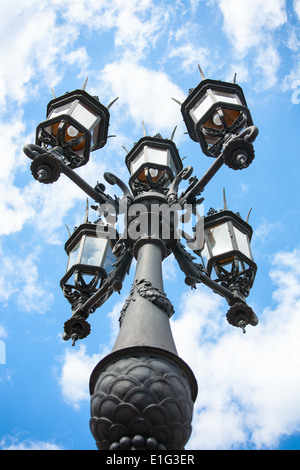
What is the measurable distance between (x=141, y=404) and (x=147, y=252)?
64.8 inches

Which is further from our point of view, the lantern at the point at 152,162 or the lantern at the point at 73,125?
the lantern at the point at 152,162

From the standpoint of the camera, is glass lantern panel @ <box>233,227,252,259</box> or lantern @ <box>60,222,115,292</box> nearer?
lantern @ <box>60,222,115,292</box>

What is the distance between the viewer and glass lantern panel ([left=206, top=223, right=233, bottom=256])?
199 inches

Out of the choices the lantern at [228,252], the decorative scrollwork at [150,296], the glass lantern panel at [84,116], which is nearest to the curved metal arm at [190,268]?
the lantern at [228,252]

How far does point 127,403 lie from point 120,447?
22 cm

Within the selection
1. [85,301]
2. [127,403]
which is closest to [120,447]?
[127,403]

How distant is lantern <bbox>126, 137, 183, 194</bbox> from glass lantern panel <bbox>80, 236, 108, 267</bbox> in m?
0.78

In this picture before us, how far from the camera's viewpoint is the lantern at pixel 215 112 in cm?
536

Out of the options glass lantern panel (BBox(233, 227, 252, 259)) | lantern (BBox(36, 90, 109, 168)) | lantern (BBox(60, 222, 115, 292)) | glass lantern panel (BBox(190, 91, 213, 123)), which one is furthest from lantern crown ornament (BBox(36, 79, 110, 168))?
glass lantern panel (BBox(233, 227, 252, 259))

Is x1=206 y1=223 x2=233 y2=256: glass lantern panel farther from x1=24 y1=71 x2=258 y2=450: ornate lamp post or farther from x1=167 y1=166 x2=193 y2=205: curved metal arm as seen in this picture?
x1=167 y1=166 x2=193 y2=205: curved metal arm

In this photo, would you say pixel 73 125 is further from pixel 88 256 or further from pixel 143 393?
pixel 143 393

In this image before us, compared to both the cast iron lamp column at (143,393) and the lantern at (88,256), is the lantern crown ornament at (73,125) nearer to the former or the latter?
the lantern at (88,256)

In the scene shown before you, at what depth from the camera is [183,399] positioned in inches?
106
